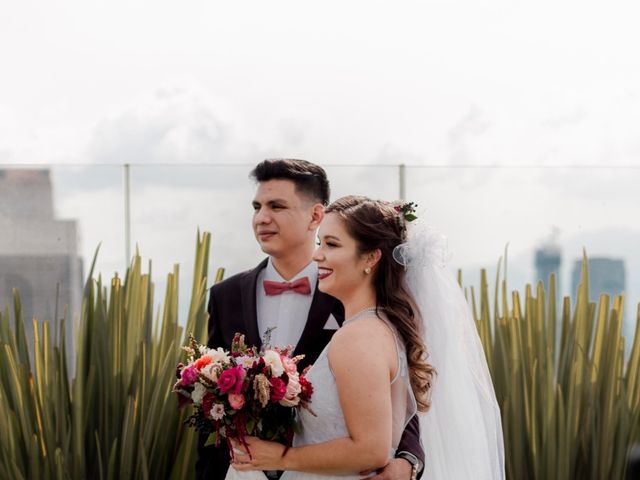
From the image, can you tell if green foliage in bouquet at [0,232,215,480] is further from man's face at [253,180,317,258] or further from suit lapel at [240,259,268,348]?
man's face at [253,180,317,258]

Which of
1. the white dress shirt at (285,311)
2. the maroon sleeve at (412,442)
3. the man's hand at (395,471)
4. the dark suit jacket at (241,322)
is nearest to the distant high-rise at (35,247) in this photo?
the dark suit jacket at (241,322)

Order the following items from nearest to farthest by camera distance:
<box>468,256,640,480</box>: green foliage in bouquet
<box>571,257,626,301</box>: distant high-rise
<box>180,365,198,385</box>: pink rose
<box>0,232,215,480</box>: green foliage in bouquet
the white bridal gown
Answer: the white bridal gown
<box>180,365,198,385</box>: pink rose
<box>0,232,215,480</box>: green foliage in bouquet
<box>468,256,640,480</box>: green foliage in bouquet
<box>571,257,626,301</box>: distant high-rise

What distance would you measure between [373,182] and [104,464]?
2127mm

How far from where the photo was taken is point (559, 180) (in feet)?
19.3

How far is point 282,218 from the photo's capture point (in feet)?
10.3

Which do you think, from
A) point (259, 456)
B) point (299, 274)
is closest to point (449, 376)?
point (259, 456)

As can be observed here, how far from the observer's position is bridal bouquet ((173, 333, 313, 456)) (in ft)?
7.87

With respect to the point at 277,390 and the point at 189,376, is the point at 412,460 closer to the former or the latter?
the point at 277,390

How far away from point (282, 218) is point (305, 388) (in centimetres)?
84

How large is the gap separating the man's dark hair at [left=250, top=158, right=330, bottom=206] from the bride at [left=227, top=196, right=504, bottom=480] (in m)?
0.65

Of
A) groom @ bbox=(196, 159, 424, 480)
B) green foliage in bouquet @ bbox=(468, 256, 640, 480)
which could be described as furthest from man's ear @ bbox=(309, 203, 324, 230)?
green foliage in bouquet @ bbox=(468, 256, 640, 480)

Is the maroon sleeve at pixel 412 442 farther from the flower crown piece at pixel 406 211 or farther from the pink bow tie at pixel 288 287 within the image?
the pink bow tie at pixel 288 287

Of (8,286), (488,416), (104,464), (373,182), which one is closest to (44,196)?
(8,286)

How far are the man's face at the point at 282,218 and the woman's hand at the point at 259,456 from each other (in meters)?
0.85
